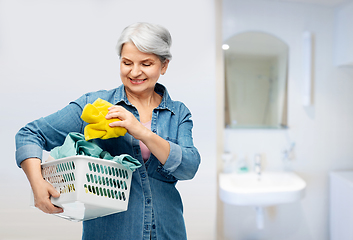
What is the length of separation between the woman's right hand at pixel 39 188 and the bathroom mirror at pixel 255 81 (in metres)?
1.54

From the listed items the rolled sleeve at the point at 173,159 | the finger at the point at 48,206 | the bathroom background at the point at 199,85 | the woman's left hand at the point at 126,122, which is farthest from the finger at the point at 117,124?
the bathroom background at the point at 199,85

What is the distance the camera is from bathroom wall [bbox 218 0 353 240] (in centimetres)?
209

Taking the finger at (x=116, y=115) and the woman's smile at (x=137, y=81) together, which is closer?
the finger at (x=116, y=115)

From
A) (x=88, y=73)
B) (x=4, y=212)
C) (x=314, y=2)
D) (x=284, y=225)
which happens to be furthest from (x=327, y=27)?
(x=4, y=212)

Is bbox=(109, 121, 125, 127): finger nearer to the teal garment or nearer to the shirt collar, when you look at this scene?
the teal garment

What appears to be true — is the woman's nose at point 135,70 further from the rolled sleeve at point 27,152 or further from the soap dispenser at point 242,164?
the soap dispenser at point 242,164

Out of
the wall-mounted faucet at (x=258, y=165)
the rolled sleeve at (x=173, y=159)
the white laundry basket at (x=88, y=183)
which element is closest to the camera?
the white laundry basket at (x=88, y=183)

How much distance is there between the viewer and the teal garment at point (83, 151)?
69 centimetres

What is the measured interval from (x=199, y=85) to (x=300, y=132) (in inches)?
40.6

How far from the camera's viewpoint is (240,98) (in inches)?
81.5

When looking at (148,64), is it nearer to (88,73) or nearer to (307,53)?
(88,73)

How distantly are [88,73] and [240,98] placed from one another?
1.11 metres

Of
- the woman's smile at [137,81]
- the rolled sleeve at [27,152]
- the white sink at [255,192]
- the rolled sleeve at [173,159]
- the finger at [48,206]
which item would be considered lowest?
the white sink at [255,192]

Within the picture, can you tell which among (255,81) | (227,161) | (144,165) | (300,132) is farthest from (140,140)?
(300,132)
